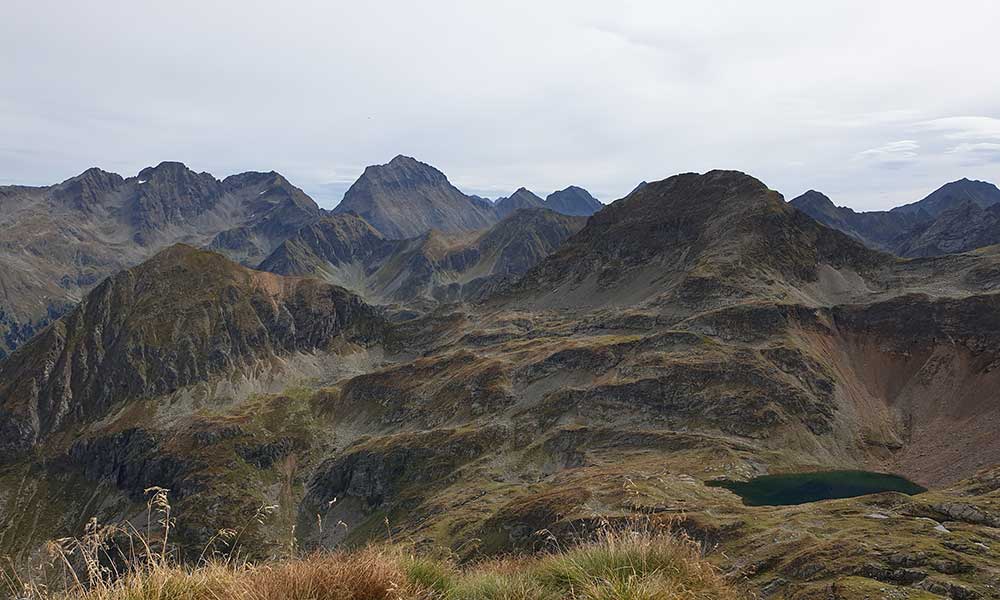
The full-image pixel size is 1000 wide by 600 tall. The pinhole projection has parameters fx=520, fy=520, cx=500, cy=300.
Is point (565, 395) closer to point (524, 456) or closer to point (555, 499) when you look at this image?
point (524, 456)

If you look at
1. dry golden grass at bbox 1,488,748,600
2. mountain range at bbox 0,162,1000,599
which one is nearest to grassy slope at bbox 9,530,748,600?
dry golden grass at bbox 1,488,748,600

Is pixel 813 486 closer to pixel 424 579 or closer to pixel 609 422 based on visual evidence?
pixel 609 422

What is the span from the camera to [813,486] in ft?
328

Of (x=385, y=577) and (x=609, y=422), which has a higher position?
(x=385, y=577)

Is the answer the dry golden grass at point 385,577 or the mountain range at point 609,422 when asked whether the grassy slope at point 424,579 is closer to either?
the dry golden grass at point 385,577

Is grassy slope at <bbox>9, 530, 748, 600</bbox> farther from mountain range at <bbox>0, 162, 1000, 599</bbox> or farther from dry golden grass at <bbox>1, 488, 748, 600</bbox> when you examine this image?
mountain range at <bbox>0, 162, 1000, 599</bbox>

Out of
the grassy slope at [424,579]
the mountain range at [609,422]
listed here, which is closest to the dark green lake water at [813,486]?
the mountain range at [609,422]

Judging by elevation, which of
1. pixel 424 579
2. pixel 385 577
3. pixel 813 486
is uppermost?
pixel 385 577

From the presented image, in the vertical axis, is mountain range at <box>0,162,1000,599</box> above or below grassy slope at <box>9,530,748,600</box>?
below

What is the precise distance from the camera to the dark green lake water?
9175 cm

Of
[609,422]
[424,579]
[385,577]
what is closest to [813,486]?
[609,422]

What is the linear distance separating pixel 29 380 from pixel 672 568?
264m

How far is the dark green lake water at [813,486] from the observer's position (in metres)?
91.8

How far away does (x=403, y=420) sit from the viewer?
158 meters
